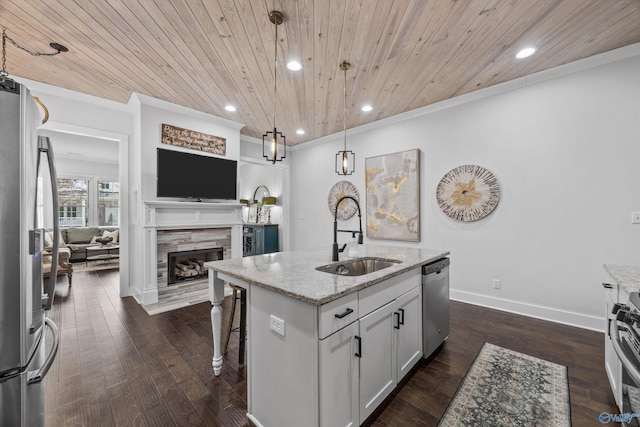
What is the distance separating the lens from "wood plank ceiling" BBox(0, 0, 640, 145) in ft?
6.49

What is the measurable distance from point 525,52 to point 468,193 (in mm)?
1651

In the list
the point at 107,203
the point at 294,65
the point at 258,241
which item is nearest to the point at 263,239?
the point at 258,241

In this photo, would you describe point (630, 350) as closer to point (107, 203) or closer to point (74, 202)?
point (107, 203)

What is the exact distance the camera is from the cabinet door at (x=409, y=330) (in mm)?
1841

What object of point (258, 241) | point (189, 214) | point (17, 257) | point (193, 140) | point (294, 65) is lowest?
point (258, 241)

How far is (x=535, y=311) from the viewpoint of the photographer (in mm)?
3070

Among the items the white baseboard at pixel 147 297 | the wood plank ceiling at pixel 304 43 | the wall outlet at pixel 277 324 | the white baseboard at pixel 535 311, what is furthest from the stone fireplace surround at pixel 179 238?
the white baseboard at pixel 535 311

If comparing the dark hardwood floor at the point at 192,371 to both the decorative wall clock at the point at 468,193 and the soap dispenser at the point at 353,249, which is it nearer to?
the soap dispenser at the point at 353,249

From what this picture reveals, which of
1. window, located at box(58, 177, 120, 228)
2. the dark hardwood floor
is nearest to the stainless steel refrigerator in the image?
the dark hardwood floor

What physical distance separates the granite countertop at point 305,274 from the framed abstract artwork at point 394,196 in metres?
1.69

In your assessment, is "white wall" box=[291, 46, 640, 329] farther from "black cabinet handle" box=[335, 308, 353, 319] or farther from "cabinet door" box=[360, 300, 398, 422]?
"black cabinet handle" box=[335, 308, 353, 319]

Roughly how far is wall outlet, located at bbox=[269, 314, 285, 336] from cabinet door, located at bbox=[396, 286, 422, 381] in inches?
33.9

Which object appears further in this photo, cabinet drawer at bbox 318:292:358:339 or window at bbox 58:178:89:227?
window at bbox 58:178:89:227

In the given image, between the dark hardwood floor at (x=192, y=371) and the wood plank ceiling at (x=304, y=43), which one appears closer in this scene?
the dark hardwood floor at (x=192, y=371)
